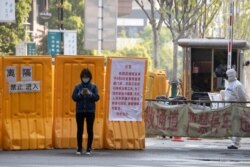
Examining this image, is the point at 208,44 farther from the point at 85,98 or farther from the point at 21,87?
the point at 85,98

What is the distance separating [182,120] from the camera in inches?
798

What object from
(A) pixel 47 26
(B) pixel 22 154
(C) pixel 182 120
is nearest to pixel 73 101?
(B) pixel 22 154

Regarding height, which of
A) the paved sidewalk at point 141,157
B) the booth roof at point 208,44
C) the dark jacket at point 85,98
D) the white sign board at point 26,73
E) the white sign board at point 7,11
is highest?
the white sign board at point 7,11

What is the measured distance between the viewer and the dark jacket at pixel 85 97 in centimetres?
1744

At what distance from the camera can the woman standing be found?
57.2 feet

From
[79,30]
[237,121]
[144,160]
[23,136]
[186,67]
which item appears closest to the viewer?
[144,160]

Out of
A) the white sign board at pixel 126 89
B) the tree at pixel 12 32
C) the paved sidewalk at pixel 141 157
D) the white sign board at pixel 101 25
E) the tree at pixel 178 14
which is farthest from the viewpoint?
the tree at pixel 12 32

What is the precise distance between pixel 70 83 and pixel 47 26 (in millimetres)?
54817

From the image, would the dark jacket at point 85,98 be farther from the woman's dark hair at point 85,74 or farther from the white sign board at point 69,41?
the white sign board at point 69,41

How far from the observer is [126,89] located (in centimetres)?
1900

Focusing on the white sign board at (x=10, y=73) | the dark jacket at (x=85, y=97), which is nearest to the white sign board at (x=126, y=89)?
the dark jacket at (x=85, y=97)

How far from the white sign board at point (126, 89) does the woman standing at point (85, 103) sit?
140 cm

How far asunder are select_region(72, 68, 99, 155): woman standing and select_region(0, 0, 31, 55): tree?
99.8 ft

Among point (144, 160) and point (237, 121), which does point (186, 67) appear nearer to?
point (237, 121)
